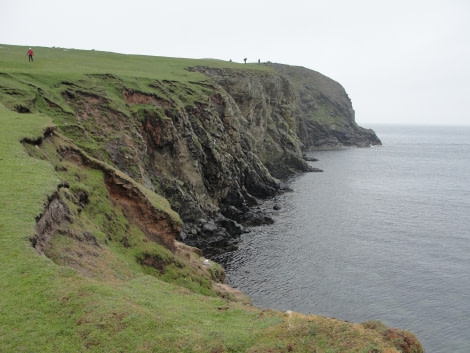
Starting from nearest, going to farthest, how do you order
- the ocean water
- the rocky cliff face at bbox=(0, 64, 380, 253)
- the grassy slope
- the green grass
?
the grassy slope → the ocean water → the rocky cliff face at bbox=(0, 64, 380, 253) → the green grass

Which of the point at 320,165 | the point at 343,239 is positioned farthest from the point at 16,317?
the point at 320,165

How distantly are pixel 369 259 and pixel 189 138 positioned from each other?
29394 mm

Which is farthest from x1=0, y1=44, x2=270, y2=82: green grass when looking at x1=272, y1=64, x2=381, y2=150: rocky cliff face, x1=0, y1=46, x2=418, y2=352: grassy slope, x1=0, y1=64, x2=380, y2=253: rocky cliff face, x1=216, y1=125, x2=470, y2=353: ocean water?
x1=272, y1=64, x2=381, y2=150: rocky cliff face

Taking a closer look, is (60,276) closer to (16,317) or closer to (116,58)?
(16,317)

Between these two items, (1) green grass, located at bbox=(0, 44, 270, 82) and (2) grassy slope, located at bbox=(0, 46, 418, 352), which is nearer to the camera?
(2) grassy slope, located at bbox=(0, 46, 418, 352)

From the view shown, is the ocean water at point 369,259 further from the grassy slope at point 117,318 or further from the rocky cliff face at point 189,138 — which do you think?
the grassy slope at point 117,318

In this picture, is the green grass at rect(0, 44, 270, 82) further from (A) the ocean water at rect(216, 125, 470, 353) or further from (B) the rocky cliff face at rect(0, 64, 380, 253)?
(A) the ocean water at rect(216, 125, 470, 353)

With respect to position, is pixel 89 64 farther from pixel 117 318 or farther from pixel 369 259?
pixel 117 318

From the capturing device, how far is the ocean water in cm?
3812

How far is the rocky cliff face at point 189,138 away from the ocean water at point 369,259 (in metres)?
6.10

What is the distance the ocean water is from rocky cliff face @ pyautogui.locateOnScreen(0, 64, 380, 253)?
20.0ft

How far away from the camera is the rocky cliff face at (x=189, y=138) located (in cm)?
4662

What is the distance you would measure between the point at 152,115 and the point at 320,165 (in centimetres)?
7766

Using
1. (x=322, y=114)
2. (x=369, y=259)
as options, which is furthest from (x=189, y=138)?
(x=322, y=114)
